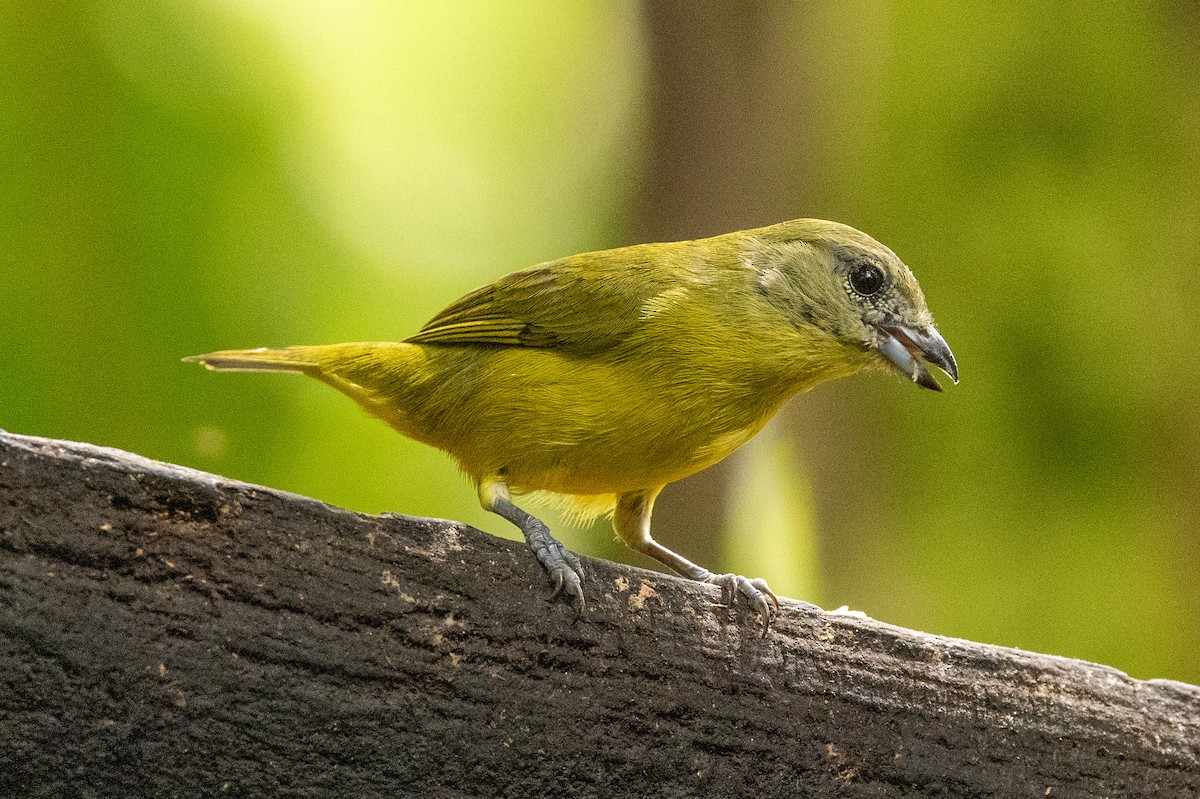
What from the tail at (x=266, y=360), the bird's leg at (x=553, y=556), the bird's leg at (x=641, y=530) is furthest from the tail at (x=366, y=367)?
the bird's leg at (x=641, y=530)

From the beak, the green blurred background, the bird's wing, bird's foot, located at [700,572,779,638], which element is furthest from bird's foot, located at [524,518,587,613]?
the green blurred background

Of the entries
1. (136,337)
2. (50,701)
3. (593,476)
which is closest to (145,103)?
(136,337)

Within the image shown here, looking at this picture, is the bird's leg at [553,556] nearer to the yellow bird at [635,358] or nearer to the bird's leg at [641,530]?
the yellow bird at [635,358]

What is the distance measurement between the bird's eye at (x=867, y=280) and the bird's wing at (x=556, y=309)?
541 mm

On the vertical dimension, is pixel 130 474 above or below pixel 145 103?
below

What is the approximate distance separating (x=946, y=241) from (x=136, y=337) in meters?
3.38

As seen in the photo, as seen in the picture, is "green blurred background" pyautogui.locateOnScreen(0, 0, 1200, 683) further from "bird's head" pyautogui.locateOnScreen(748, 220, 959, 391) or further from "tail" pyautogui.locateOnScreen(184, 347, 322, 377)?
"bird's head" pyautogui.locateOnScreen(748, 220, 959, 391)

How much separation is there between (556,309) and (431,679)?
1297 mm

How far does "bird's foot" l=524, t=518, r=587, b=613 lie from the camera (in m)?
2.34

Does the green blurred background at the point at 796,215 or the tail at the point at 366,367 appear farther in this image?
the green blurred background at the point at 796,215

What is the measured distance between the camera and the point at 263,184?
4.45 metres

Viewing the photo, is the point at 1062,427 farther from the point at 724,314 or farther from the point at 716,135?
the point at 724,314

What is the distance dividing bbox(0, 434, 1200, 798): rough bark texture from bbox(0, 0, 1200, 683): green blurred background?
1.52m

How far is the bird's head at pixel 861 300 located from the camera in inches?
118
